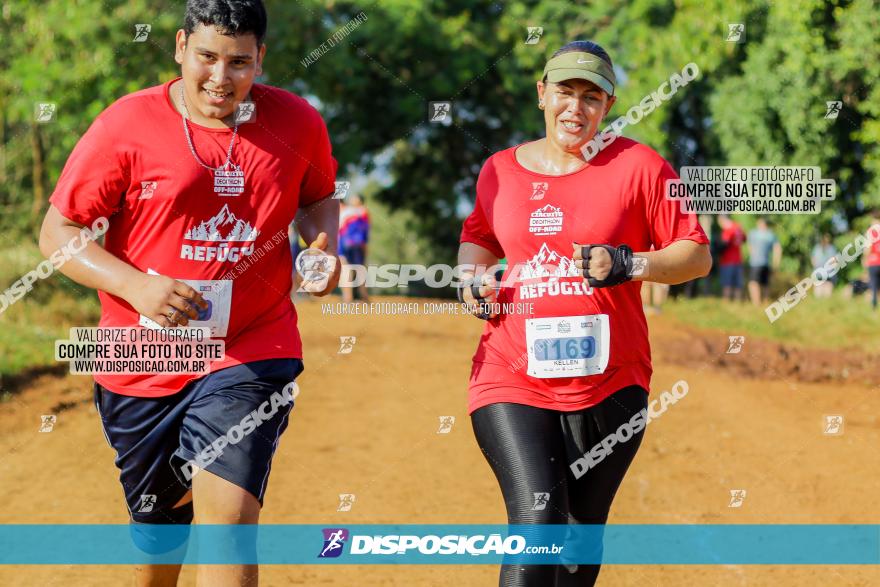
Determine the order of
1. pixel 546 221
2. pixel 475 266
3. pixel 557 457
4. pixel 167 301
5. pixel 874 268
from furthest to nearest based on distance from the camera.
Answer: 1. pixel 874 268
2. pixel 475 266
3. pixel 546 221
4. pixel 557 457
5. pixel 167 301

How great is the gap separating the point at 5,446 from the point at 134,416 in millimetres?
7457

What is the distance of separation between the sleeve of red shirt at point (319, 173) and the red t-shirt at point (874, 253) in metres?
15.9

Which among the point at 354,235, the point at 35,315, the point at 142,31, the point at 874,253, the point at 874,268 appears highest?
the point at 142,31

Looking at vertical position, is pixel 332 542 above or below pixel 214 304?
below

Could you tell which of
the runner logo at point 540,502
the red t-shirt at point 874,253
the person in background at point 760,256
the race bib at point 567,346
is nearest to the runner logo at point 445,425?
the race bib at point 567,346

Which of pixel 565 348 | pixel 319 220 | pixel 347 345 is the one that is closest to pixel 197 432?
pixel 319 220

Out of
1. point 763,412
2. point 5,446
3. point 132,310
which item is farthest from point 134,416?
point 763,412

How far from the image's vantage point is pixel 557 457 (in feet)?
14.0

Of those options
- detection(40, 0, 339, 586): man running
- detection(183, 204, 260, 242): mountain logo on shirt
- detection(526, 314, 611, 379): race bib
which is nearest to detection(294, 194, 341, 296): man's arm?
detection(40, 0, 339, 586): man running

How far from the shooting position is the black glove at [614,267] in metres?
4.04

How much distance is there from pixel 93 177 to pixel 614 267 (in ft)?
5.99

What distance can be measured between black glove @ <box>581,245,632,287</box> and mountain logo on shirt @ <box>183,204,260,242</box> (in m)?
1.16

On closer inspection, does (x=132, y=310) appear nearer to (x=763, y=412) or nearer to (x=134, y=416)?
(x=134, y=416)

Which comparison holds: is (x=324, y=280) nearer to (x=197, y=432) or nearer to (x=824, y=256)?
(x=197, y=432)
